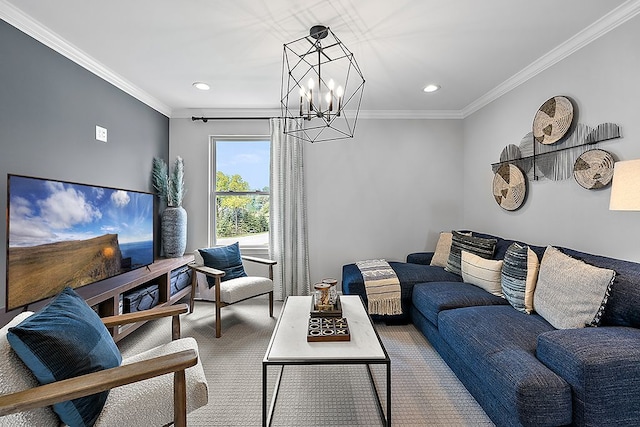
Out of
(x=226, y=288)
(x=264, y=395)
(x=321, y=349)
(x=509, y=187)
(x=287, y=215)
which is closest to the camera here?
(x=264, y=395)

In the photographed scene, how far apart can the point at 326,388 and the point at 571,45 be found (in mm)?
3165

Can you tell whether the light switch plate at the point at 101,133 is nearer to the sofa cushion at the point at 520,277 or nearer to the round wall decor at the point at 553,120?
→ the sofa cushion at the point at 520,277

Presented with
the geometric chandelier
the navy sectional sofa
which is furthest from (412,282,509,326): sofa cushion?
the geometric chandelier

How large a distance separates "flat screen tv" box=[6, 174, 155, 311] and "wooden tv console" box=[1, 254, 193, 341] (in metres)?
0.07

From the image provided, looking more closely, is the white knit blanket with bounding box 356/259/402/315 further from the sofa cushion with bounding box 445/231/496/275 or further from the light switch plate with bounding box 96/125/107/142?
the light switch plate with bounding box 96/125/107/142

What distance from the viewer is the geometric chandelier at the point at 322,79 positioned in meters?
2.19

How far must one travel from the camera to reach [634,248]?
2.01m

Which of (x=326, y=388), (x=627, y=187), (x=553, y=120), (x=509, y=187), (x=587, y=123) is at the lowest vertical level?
(x=326, y=388)

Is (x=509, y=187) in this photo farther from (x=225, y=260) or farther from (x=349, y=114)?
(x=225, y=260)

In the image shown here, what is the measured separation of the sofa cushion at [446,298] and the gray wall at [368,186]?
4.25 feet

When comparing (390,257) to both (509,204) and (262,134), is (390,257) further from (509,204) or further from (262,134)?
(262,134)

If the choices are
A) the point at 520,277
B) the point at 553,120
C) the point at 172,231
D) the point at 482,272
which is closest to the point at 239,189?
the point at 172,231

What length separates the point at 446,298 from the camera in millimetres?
2562

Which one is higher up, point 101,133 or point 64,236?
point 101,133
